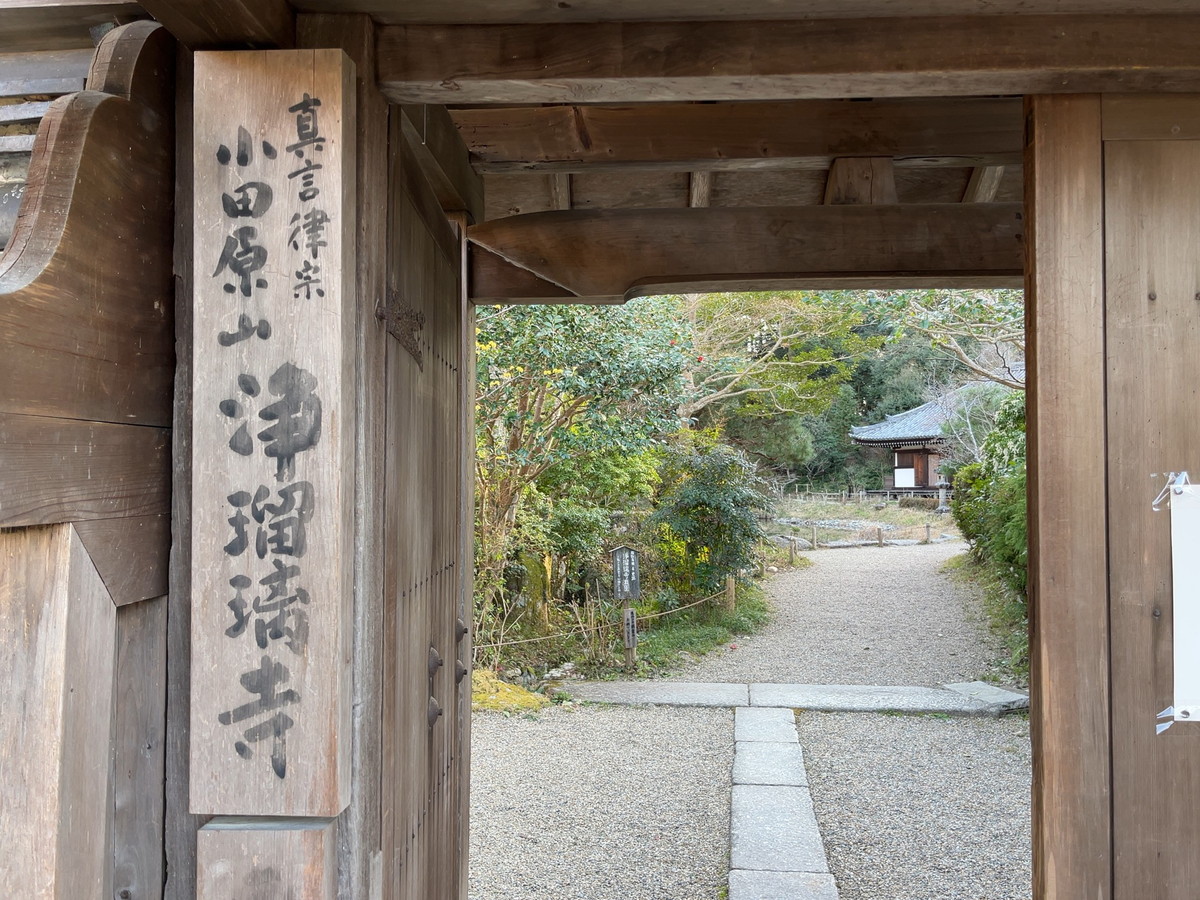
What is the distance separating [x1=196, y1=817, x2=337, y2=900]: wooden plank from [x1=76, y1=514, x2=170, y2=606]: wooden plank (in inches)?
16.0

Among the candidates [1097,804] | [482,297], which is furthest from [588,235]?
[1097,804]

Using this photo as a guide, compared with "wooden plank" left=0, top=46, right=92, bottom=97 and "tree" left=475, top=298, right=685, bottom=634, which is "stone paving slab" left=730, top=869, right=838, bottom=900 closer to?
"wooden plank" left=0, top=46, right=92, bottom=97

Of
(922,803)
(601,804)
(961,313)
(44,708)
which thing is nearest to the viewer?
(44,708)

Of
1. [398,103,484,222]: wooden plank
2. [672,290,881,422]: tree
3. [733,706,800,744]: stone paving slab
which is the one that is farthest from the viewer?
[672,290,881,422]: tree

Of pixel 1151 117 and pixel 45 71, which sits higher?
pixel 45 71

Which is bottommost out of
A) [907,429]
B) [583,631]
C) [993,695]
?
[993,695]

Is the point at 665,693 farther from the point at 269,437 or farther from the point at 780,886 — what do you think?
the point at 269,437

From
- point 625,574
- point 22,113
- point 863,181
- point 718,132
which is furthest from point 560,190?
point 625,574

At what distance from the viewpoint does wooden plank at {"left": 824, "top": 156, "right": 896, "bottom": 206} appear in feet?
9.50

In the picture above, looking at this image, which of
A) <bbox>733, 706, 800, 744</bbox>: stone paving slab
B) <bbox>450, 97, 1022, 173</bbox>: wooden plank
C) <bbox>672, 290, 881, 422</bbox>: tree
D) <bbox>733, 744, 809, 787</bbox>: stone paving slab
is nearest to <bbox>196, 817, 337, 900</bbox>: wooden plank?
<bbox>450, 97, 1022, 173</bbox>: wooden plank

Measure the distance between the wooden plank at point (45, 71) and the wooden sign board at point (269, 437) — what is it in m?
0.39

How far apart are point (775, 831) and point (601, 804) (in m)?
1.16

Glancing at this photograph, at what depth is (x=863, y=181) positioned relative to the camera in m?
2.91

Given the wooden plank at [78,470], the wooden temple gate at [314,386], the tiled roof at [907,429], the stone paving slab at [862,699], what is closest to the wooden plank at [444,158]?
the wooden temple gate at [314,386]
